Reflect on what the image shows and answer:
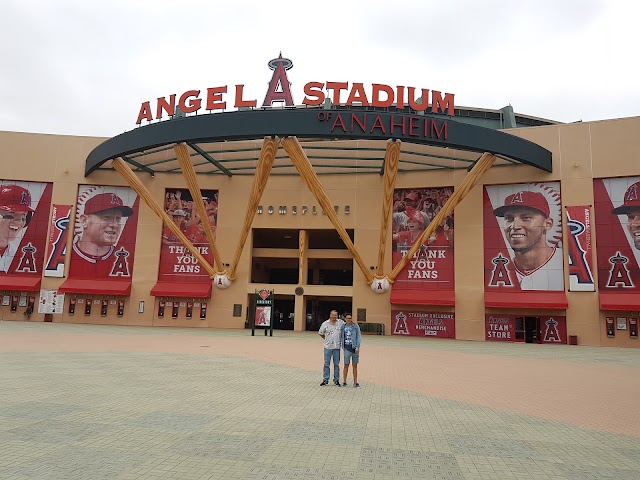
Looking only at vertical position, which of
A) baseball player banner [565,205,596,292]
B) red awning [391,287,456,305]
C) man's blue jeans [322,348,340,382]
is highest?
baseball player banner [565,205,596,292]

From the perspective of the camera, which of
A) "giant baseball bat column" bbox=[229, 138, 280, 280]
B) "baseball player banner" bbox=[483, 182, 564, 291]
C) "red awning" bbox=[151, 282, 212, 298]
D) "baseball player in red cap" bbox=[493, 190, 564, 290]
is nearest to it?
"giant baseball bat column" bbox=[229, 138, 280, 280]

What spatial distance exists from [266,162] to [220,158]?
8.79 meters

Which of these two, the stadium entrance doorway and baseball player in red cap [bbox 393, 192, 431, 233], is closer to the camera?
baseball player in red cap [bbox 393, 192, 431, 233]

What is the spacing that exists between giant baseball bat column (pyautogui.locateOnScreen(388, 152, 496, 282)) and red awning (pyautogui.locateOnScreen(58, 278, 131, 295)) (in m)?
20.5

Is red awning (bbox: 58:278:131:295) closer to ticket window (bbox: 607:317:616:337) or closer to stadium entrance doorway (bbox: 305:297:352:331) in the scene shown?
stadium entrance doorway (bbox: 305:297:352:331)

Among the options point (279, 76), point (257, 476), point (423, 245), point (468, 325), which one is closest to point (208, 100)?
point (279, 76)

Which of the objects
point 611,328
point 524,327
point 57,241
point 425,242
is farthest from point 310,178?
point 57,241

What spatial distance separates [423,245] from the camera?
35781 millimetres

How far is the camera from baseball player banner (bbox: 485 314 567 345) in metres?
32.1

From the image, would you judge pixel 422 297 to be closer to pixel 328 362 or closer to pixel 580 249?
pixel 580 249

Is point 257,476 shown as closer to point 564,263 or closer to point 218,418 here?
point 218,418

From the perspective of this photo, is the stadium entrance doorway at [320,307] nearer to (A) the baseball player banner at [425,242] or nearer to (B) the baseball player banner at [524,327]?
(A) the baseball player banner at [425,242]

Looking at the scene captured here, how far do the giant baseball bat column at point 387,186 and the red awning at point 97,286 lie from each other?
19.6 metres

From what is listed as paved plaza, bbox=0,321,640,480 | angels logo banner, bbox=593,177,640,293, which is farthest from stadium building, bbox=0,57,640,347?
paved plaza, bbox=0,321,640,480
